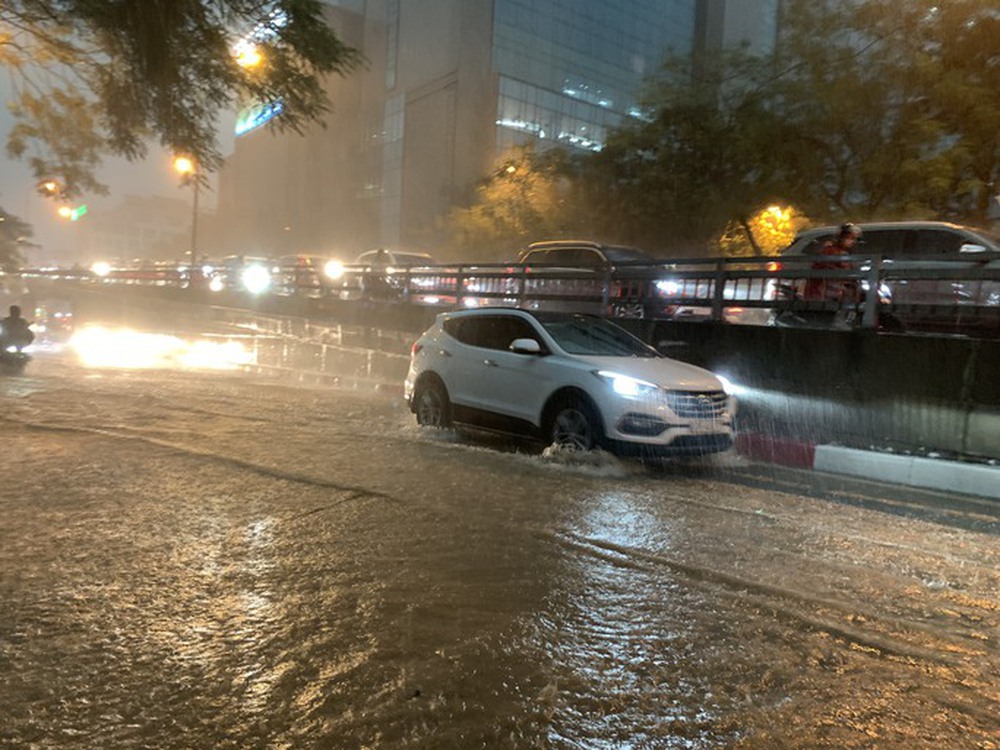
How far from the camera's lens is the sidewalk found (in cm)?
760

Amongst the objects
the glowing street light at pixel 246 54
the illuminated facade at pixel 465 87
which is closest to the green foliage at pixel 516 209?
the illuminated facade at pixel 465 87

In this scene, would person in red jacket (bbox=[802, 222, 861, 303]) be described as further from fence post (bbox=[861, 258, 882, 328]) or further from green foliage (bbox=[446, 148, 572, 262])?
green foliage (bbox=[446, 148, 572, 262])

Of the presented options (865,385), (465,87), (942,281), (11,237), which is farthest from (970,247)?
(11,237)

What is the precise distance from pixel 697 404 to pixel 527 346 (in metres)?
1.84

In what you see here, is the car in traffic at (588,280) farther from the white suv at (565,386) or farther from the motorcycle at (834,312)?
the white suv at (565,386)

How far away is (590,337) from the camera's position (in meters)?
8.56

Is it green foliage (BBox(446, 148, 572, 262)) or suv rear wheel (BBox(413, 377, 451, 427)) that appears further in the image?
green foliage (BBox(446, 148, 572, 262))

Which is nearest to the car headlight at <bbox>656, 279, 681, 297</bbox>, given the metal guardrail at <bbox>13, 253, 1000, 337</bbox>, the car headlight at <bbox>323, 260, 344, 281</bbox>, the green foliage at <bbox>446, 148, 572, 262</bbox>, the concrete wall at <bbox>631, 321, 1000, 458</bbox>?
the metal guardrail at <bbox>13, 253, 1000, 337</bbox>

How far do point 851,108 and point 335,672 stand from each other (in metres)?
20.5

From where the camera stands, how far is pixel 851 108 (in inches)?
766

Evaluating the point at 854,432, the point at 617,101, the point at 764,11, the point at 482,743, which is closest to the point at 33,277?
the point at 617,101

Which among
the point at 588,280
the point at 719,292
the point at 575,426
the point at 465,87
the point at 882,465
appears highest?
Result: the point at 465,87

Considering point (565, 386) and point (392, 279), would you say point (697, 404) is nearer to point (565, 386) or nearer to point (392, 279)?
point (565, 386)

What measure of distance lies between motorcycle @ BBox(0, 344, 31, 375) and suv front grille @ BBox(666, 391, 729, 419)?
12.9 meters
